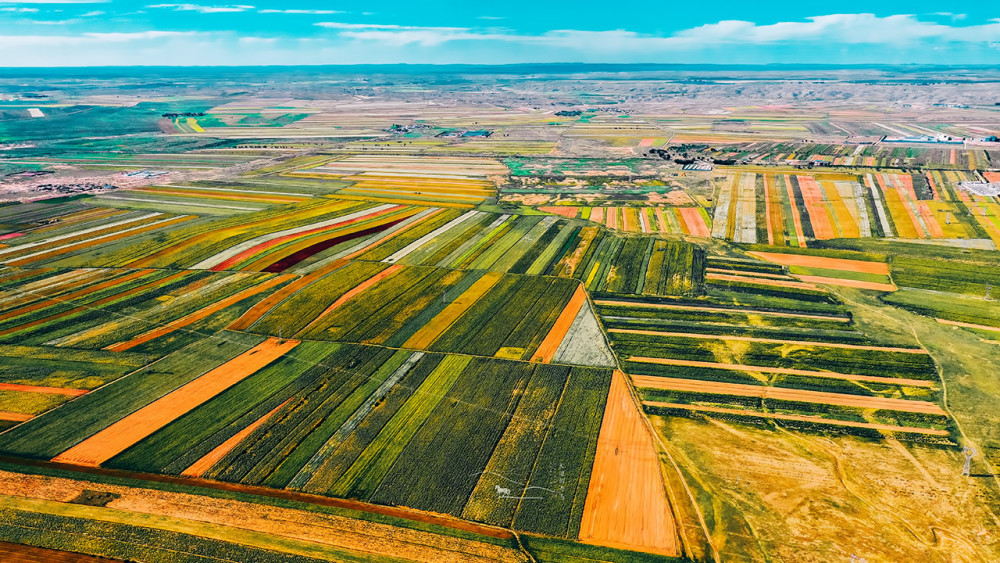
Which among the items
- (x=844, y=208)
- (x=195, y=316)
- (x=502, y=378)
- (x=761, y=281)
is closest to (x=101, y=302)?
(x=195, y=316)

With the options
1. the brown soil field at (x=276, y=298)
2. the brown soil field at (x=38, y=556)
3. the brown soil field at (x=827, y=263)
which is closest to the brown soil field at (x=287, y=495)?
the brown soil field at (x=38, y=556)

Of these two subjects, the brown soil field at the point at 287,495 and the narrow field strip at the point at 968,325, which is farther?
the narrow field strip at the point at 968,325

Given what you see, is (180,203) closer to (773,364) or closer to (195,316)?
(195,316)

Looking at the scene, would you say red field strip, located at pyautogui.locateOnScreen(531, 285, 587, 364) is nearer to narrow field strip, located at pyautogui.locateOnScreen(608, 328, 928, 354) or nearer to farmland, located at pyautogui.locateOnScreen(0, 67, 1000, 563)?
farmland, located at pyautogui.locateOnScreen(0, 67, 1000, 563)

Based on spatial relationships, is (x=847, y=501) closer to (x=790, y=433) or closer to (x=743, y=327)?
(x=790, y=433)

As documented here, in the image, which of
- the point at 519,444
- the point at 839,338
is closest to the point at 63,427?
the point at 519,444

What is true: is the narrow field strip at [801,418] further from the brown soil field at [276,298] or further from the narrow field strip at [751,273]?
the brown soil field at [276,298]
